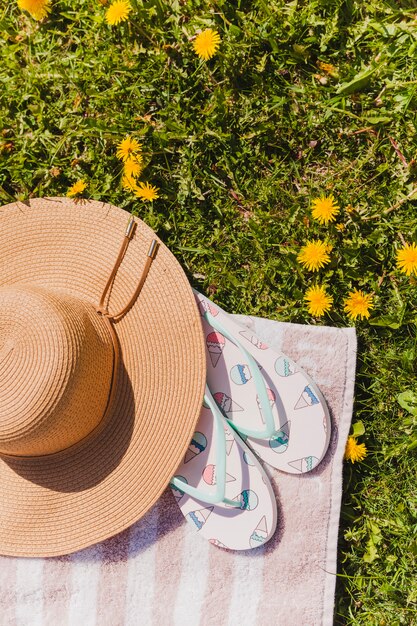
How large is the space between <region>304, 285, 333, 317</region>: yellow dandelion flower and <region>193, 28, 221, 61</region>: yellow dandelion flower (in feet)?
2.57

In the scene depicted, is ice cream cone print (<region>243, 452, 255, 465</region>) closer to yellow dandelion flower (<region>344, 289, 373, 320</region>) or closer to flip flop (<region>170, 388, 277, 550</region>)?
flip flop (<region>170, 388, 277, 550</region>)

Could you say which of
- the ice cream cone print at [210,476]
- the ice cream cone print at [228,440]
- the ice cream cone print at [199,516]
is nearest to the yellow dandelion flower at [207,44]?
the ice cream cone print at [228,440]

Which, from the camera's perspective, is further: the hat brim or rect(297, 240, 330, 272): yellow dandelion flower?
rect(297, 240, 330, 272): yellow dandelion flower

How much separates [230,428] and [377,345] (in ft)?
1.70

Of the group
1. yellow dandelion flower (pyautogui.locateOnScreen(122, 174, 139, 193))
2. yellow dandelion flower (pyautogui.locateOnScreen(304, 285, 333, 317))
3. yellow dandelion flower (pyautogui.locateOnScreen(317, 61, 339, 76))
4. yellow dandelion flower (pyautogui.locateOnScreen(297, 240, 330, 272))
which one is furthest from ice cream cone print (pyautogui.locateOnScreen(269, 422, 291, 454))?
yellow dandelion flower (pyautogui.locateOnScreen(317, 61, 339, 76))

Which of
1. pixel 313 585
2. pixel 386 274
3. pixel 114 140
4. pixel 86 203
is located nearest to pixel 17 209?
pixel 86 203

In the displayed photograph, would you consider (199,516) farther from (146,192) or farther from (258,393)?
(146,192)

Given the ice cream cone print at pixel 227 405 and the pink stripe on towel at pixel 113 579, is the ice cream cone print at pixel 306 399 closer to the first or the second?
the ice cream cone print at pixel 227 405

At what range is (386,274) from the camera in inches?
76.5

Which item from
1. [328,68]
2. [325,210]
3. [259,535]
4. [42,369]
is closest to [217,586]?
[259,535]

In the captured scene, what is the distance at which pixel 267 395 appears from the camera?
1.90m

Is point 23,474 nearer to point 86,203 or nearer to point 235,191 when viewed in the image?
point 86,203

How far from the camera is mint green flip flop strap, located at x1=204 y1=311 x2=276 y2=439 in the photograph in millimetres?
1849

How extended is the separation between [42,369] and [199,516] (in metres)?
0.74
